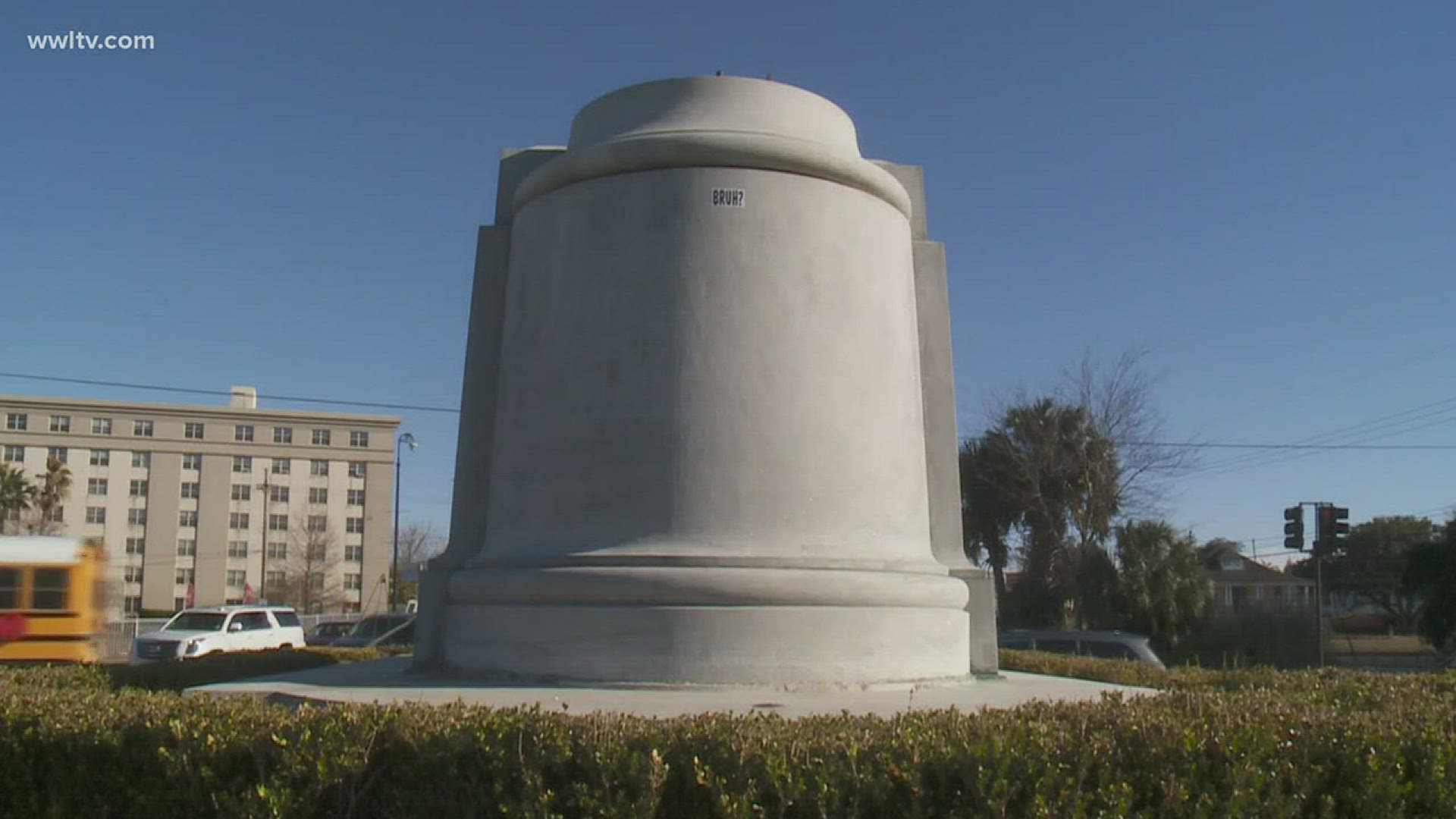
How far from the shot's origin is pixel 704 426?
8.64m

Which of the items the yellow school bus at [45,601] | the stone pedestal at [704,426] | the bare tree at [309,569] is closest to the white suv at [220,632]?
the yellow school bus at [45,601]

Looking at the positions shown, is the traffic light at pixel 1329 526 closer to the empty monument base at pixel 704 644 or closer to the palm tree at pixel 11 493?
the empty monument base at pixel 704 644

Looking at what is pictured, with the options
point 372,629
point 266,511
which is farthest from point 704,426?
point 266,511

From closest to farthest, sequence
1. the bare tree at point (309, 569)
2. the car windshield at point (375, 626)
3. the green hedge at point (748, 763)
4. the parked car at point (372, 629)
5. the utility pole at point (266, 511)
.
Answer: the green hedge at point (748, 763) → the parked car at point (372, 629) → the car windshield at point (375, 626) → the utility pole at point (266, 511) → the bare tree at point (309, 569)

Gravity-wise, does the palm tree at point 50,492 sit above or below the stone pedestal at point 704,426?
above

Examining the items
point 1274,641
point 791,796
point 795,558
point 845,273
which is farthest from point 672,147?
point 1274,641

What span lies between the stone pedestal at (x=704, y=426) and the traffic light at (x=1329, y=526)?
13.0 meters

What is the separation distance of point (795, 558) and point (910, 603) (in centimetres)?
97

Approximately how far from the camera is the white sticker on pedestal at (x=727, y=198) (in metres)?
9.08

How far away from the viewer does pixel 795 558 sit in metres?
8.43

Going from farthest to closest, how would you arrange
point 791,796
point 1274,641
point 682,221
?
point 1274,641 < point 682,221 < point 791,796

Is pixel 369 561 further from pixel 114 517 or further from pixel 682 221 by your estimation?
pixel 682 221

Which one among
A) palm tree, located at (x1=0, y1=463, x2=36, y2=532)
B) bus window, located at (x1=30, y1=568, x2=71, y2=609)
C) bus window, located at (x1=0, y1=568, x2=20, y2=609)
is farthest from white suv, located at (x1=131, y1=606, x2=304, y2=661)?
palm tree, located at (x1=0, y1=463, x2=36, y2=532)

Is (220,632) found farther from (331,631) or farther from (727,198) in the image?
(727,198)
